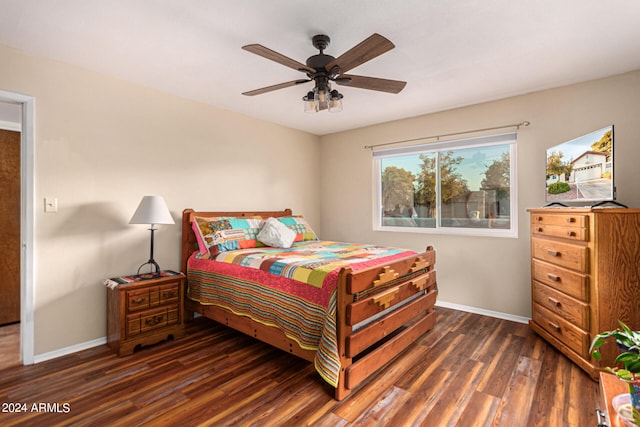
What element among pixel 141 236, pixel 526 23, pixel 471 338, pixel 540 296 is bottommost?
pixel 471 338

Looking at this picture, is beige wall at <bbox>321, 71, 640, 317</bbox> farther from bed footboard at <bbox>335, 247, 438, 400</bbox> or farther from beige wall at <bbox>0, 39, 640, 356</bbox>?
bed footboard at <bbox>335, 247, 438, 400</bbox>

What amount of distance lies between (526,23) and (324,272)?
82.3 inches

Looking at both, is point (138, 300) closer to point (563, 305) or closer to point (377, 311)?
point (377, 311)

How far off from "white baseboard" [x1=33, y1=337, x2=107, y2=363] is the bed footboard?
2.23 m

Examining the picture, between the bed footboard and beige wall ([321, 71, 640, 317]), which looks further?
beige wall ([321, 71, 640, 317])

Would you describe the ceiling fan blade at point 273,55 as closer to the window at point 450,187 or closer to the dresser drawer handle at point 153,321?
the dresser drawer handle at point 153,321

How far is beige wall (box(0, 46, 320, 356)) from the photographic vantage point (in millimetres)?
2557

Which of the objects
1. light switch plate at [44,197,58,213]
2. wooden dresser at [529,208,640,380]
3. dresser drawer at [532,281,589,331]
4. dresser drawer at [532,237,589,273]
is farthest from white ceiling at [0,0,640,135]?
dresser drawer at [532,281,589,331]

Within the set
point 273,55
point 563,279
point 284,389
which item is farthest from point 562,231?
point 273,55

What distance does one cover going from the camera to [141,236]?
3150 millimetres

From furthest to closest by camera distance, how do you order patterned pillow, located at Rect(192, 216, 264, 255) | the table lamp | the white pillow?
1. the white pillow
2. patterned pillow, located at Rect(192, 216, 264, 255)
3. the table lamp

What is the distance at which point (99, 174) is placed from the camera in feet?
9.36

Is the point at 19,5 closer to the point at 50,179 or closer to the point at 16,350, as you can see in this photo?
the point at 50,179

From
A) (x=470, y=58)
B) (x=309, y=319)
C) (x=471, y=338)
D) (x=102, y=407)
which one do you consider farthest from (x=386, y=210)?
(x=102, y=407)
